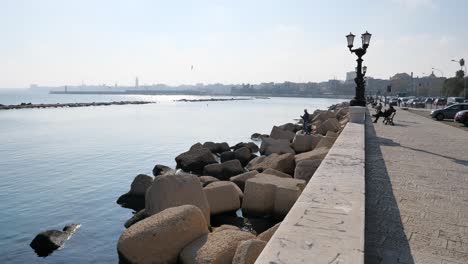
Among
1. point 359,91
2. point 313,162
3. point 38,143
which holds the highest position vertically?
point 359,91

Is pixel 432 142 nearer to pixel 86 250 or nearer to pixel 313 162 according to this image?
pixel 313 162

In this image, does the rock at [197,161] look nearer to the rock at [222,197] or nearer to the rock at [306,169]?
the rock at [306,169]

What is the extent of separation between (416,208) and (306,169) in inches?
158

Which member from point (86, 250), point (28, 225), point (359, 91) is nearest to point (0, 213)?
point (28, 225)

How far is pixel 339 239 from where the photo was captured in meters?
3.76

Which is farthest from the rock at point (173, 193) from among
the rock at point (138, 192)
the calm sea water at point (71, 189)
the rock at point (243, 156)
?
the rock at point (243, 156)

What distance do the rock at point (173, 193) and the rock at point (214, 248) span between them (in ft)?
5.37

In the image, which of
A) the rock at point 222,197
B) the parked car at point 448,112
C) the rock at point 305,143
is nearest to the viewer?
the rock at point 222,197

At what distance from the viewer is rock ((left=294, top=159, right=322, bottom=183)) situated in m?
9.77

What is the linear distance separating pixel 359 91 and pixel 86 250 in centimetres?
1530

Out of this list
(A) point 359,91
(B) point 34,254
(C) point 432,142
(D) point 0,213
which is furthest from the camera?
(A) point 359,91

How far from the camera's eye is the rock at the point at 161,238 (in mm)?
5727

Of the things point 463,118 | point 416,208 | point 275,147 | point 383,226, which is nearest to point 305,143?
point 275,147

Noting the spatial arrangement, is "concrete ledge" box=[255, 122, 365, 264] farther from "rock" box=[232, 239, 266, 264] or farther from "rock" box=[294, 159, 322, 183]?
"rock" box=[294, 159, 322, 183]
